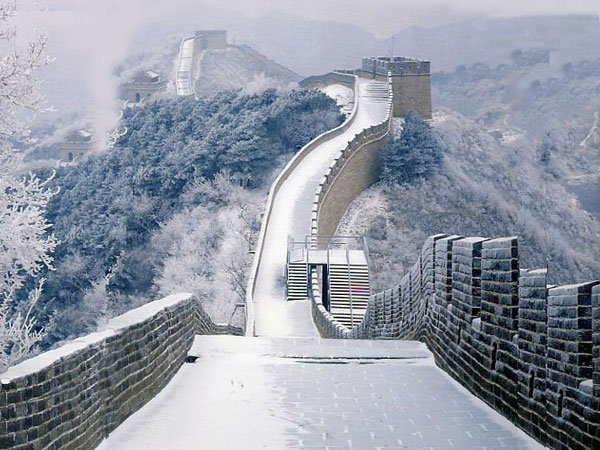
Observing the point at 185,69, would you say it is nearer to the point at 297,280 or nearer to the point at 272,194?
the point at 272,194

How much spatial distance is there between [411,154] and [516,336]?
4041cm

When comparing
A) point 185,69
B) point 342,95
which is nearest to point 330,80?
point 342,95

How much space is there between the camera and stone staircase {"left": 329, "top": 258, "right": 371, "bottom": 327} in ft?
88.9

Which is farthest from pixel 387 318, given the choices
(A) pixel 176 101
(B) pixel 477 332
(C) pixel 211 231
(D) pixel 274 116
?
(A) pixel 176 101

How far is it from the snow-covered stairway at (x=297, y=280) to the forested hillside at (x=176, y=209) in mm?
9097

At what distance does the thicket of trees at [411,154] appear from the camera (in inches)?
1827

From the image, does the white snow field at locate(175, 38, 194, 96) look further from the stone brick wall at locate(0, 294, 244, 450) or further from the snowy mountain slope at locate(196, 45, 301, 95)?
the stone brick wall at locate(0, 294, 244, 450)

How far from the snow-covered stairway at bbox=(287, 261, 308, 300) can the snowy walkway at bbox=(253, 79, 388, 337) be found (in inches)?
10.4

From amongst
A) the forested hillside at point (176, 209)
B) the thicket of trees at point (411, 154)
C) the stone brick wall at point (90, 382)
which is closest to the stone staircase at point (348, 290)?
the forested hillside at point (176, 209)

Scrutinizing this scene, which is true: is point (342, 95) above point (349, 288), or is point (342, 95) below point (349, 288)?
above

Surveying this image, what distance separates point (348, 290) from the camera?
28219mm

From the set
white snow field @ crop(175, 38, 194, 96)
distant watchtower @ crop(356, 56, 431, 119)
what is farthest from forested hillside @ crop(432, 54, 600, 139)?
white snow field @ crop(175, 38, 194, 96)

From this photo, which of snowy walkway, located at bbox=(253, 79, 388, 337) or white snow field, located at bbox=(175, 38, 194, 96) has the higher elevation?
white snow field, located at bbox=(175, 38, 194, 96)

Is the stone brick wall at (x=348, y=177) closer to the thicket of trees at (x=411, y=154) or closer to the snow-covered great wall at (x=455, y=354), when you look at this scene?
the thicket of trees at (x=411, y=154)
